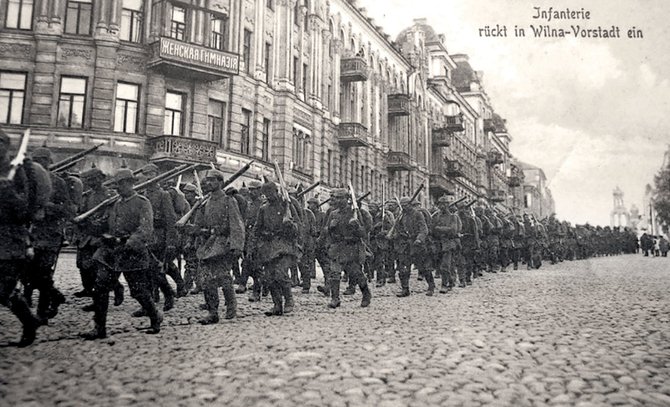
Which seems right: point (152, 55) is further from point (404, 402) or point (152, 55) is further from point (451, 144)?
point (451, 144)

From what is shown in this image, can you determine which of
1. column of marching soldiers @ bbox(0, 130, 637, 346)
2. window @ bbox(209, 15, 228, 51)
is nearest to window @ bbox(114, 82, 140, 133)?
window @ bbox(209, 15, 228, 51)

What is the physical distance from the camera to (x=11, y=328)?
21.8 feet

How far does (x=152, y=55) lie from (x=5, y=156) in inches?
736

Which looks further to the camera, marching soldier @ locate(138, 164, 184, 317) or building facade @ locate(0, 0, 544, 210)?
building facade @ locate(0, 0, 544, 210)

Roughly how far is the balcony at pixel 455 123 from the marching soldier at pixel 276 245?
46.3m

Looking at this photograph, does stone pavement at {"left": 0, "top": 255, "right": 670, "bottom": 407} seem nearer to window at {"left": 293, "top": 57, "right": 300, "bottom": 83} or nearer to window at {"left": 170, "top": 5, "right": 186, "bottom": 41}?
window at {"left": 170, "top": 5, "right": 186, "bottom": 41}

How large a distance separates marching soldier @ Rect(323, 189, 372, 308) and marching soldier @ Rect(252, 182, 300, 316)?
1072 mm

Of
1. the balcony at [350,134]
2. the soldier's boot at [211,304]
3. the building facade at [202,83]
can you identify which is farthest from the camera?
the balcony at [350,134]

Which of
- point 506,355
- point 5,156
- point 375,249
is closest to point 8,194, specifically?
point 5,156

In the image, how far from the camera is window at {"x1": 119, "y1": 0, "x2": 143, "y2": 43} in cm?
2289

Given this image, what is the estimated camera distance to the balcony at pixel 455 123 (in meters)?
53.1

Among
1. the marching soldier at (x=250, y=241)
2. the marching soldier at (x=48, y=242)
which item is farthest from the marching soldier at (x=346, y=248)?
the marching soldier at (x=48, y=242)

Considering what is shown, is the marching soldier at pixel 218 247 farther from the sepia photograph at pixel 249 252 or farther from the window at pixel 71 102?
the window at pixel 71 102

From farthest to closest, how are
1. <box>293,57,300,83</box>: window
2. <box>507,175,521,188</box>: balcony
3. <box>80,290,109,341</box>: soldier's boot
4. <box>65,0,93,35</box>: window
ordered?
<box>507,175,521,188</box>: balcony < <box>293,57,300,83</box>: window < <box>65,0,93,35</box>: window < <box>80,290,109,341</box>: soldier's boot
